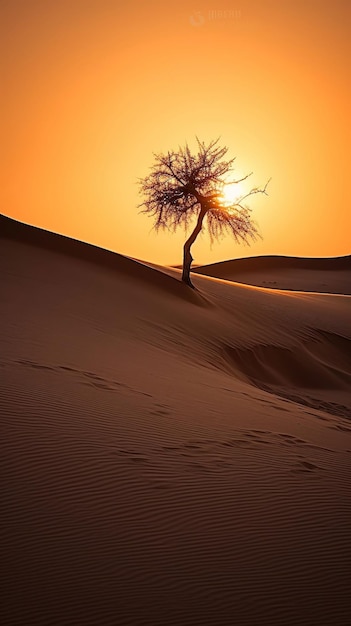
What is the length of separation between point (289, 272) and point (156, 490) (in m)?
55.3

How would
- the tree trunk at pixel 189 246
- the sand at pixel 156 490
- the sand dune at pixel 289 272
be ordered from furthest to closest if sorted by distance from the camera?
the sand dune at pixel 289 272 < the tree trunk at pixel 189 246 < the sand at pixel 156 490

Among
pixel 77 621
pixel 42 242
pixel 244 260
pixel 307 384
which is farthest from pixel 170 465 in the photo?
pixel 244 260

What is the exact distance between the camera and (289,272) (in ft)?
193

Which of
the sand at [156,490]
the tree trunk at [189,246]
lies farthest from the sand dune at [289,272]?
the sand at [156,490]

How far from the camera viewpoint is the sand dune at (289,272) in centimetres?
5009

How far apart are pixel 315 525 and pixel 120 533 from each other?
1.51 m

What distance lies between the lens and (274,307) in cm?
2122

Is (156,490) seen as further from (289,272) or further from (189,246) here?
(289,272)

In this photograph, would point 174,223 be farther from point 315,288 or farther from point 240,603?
point 315,288

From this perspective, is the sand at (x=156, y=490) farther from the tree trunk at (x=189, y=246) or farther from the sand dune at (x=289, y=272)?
the sand dune at (x=289, y=272)

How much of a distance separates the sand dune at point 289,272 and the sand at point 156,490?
39.3m

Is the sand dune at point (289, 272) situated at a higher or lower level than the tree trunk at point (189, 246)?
higher

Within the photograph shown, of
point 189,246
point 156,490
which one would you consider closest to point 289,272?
point 189,246

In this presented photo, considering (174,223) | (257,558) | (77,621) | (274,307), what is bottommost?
(77,621)
